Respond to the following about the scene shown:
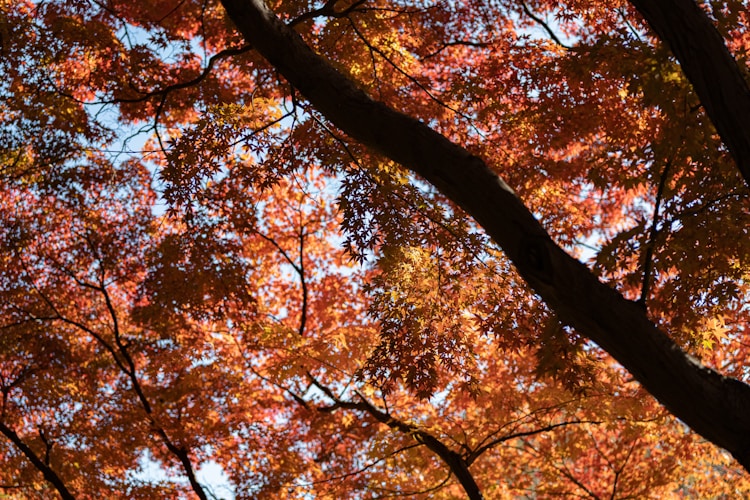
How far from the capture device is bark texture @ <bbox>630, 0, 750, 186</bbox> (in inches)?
128

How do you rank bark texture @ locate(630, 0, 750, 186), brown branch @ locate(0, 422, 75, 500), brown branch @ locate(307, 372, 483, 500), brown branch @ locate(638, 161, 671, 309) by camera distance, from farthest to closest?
brown branch @ locate(0, 422, 75, 500), brown branch @ locate(307, 372, 483, 500), brown branch @ locate(638, 161, 671, 309), bark texture @ locate(630, 0, 750, 186)

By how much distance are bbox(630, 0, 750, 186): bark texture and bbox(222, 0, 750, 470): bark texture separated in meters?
0.94

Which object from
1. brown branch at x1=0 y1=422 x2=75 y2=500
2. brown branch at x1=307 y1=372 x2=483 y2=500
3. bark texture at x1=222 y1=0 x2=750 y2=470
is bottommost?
bark texture at x1=222 y1=0 x2=750 y2=470

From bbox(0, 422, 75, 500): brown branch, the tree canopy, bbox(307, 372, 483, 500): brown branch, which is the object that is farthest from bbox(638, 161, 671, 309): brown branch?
bbox(0, 422, 75, 500): brown branch

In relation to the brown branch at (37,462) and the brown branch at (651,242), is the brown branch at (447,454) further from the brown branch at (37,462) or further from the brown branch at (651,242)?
the brown branch at (37,462)

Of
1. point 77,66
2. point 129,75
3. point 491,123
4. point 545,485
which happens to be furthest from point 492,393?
point 77,66

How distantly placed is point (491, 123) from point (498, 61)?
81cm

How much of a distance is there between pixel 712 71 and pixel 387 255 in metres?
2.96

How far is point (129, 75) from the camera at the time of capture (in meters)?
8.57

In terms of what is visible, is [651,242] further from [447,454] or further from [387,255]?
[447,454]

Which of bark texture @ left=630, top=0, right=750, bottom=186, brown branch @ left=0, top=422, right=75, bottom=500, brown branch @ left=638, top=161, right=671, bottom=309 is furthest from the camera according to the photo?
brown branch @ left=0, top=422, right=75, bottom=500

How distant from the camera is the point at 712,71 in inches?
129

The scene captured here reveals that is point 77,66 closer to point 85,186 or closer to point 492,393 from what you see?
point 85,186

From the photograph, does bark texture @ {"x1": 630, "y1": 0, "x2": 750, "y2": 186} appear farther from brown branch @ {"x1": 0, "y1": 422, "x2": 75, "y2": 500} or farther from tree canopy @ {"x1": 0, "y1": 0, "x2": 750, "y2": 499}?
brown branch @ {"x1": 0, "y1": 422, "x2": 75, "y2": 500}
